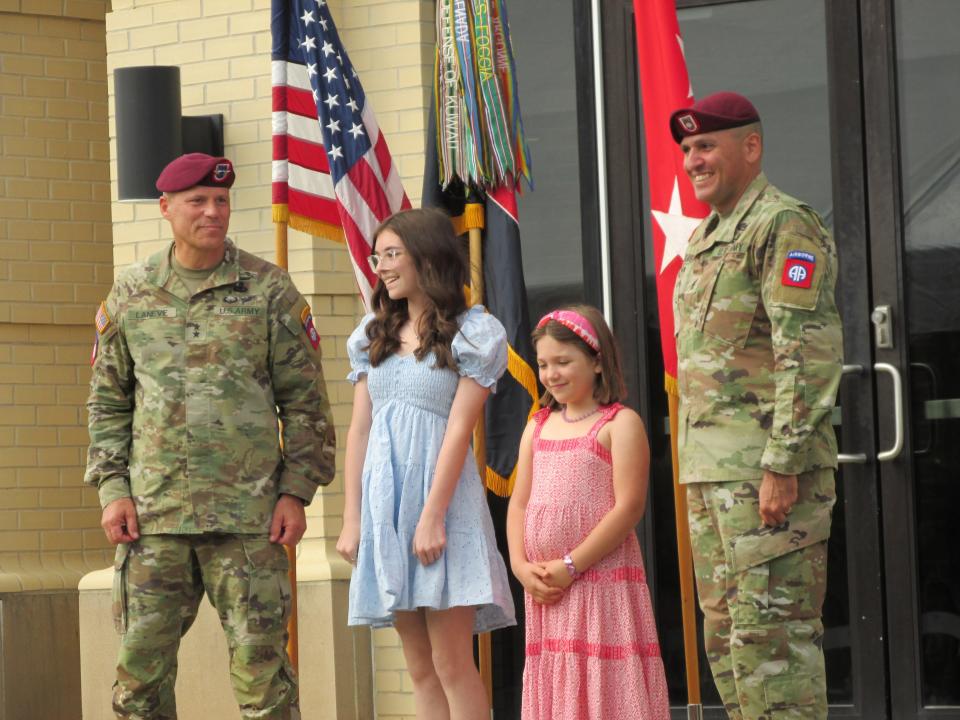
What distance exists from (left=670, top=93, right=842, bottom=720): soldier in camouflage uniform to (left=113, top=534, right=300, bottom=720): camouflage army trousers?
53.5 inches

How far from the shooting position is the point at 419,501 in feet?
16.1

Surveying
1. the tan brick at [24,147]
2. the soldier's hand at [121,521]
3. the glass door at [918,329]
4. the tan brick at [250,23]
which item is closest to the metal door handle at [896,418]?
the glass door at [918,329]

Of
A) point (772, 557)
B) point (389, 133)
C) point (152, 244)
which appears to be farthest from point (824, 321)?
point (152, 244)

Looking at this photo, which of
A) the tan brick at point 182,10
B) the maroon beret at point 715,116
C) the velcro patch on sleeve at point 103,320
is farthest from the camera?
the tan brick at point 182,10

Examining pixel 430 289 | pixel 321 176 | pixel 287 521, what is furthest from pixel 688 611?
pixel 321 176

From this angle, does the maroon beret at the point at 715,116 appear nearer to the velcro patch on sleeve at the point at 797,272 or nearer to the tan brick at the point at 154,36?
the velcro patch on sleeve at the point at 797,272

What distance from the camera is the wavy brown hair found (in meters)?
4.94

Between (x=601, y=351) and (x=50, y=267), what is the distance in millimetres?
4137

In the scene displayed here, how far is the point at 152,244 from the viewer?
724 cm

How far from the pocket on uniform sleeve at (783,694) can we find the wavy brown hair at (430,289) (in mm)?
1304

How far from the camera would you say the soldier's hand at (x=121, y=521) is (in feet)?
16.9

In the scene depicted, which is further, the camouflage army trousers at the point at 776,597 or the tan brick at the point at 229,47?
the tan brick at the point at 229,47

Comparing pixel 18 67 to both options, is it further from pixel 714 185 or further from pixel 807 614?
pixel 807 614

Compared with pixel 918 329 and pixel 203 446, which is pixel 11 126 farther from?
pixel 918 329
